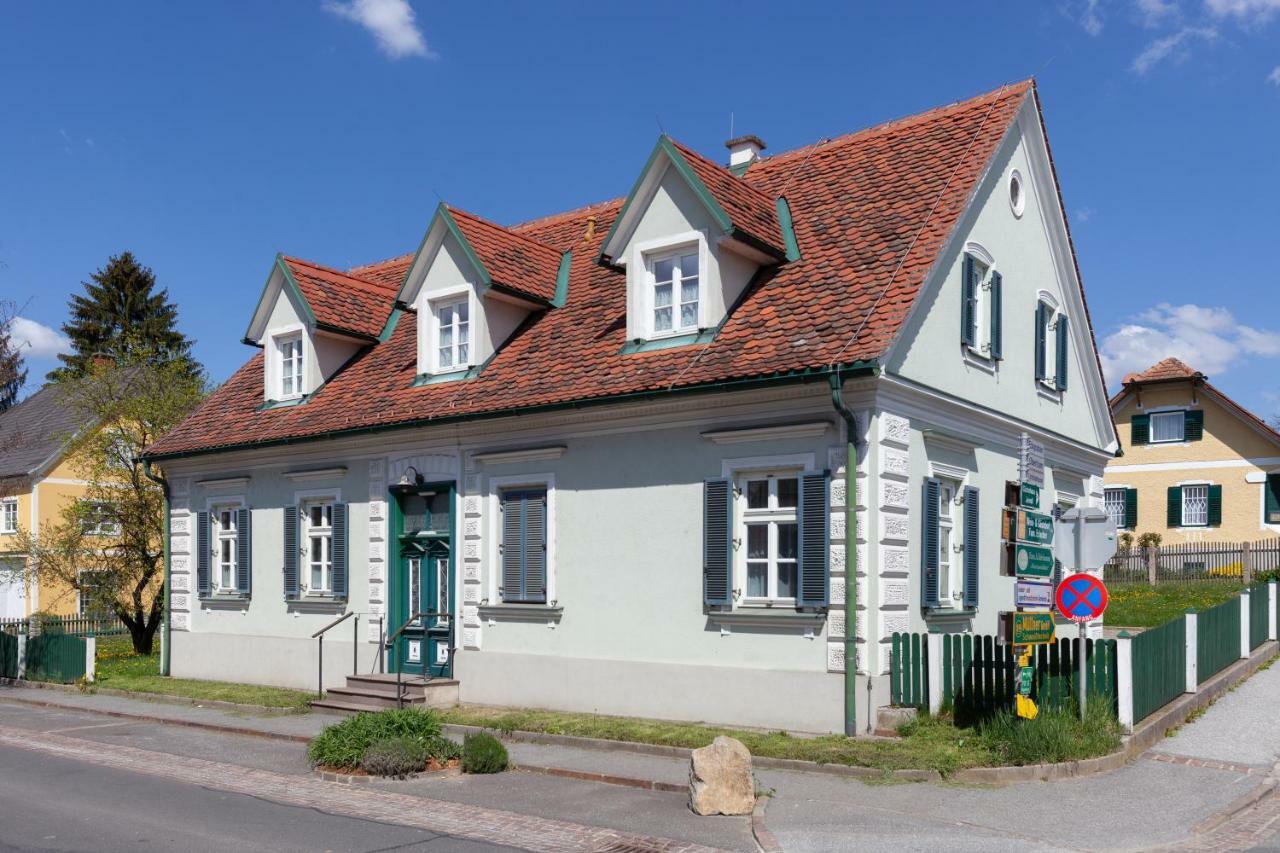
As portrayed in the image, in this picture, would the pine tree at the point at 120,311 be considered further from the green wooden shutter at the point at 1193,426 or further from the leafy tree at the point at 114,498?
the green wooden shutter at the point at 1193,426

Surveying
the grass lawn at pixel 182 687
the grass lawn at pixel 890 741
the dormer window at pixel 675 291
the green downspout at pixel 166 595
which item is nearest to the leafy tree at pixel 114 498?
the grass lawn at pixel 182 687

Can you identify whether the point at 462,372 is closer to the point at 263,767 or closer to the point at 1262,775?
the point at 263,767

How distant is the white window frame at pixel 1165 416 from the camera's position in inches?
1656

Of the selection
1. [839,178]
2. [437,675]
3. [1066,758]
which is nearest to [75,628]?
[437,675]

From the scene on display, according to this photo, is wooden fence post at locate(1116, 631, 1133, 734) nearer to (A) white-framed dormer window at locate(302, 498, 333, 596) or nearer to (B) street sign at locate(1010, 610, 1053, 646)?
(B) street sign at locate(1010, 610, 1053, 646)

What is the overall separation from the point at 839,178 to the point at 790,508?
590 cm

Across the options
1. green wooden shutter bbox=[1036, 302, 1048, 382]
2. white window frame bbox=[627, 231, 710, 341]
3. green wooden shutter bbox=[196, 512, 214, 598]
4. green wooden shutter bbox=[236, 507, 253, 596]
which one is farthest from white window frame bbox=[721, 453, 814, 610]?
green wooden shutter bbox=[196, 512, 214, 598]

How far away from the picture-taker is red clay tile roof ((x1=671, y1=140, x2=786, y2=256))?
52.0ft

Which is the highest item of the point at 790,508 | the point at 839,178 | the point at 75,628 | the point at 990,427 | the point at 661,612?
the point at 839,178

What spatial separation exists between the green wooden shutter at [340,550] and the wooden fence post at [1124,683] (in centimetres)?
1183

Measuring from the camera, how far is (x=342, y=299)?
73.4ft

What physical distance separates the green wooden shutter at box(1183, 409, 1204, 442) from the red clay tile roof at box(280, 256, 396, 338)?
3007cm

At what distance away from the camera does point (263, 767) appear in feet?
44.0

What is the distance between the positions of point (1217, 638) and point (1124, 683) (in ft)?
19.8
